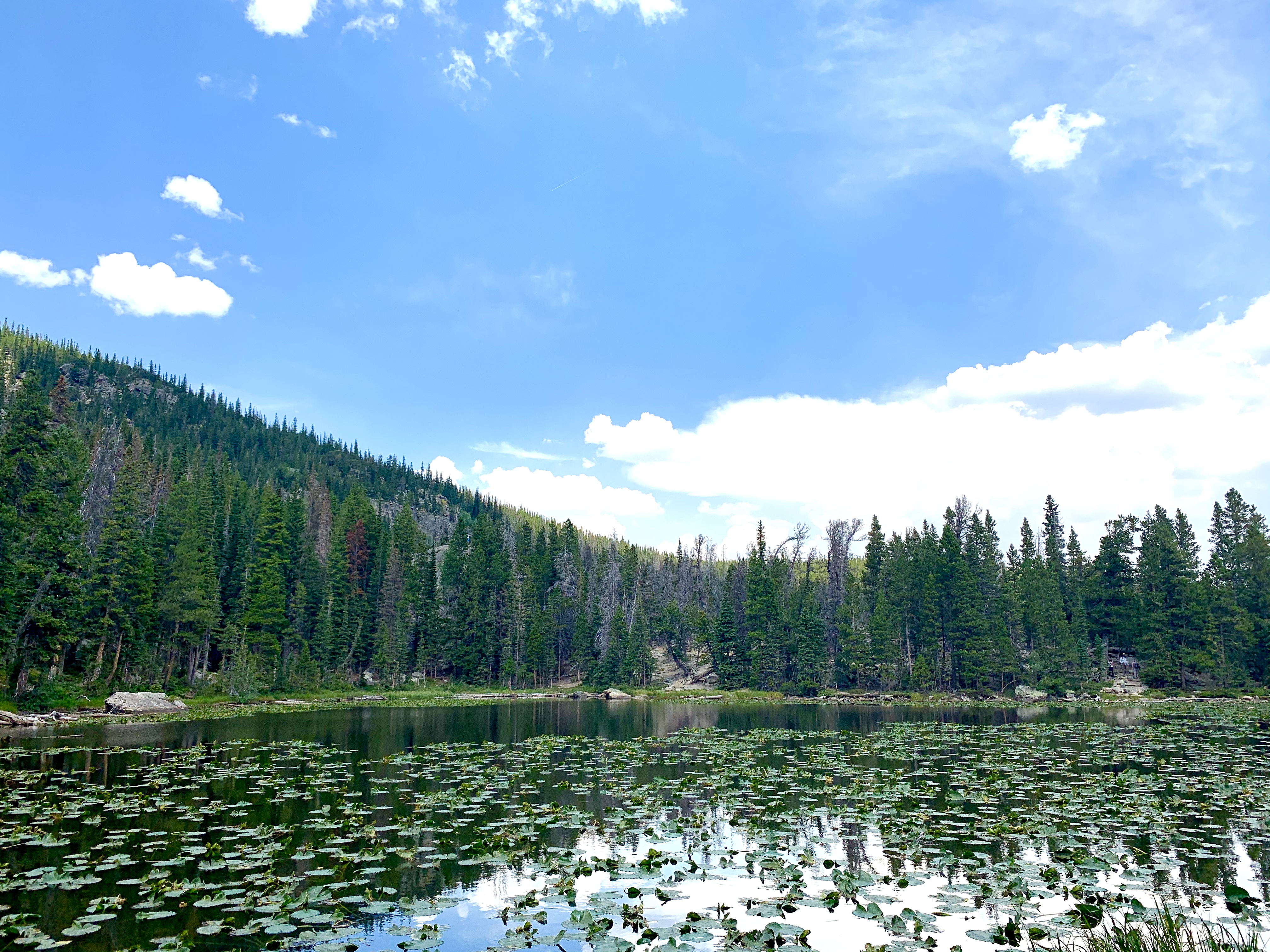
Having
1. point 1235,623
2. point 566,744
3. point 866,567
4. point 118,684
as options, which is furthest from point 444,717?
point 1235,623

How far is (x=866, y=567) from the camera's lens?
4075 inches

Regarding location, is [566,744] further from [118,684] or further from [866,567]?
[866,567]

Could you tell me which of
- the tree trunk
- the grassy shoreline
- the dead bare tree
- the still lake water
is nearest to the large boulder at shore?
the grassy shoreline

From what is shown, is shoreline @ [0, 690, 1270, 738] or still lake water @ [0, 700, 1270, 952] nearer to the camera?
still lake water @ [0, 700, 1270, 952]

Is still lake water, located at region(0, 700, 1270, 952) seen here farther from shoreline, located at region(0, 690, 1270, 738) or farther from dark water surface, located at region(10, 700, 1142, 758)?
shoreline, located at region(0, 690, 1270, 738)

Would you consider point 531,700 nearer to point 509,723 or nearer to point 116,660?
point 509,723

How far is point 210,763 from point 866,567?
92.2 meters

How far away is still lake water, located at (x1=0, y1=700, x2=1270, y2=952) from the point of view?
988 cm

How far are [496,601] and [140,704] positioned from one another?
53.3 meters

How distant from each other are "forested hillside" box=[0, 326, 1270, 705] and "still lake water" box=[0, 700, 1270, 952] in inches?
971

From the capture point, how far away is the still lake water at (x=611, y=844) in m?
9.88

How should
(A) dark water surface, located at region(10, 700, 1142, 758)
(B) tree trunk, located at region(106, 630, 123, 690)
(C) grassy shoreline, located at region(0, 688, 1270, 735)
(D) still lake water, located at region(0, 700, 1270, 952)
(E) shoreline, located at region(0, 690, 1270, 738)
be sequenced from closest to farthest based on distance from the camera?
(D) still lake water, located at region(0, 700, 1270, 952)
(A) dark water surface, located at region(10, 700, 1142, 758)
(E) shoreline, located at region(0, 690, 1270, 738)
(C) grassy shoreline, located at region(0, 688, 1270, 735)
(B) tree trunk, located at region(106, 630, 123, 690)

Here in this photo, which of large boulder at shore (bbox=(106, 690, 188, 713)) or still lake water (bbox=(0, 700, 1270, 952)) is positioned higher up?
still lake water (bbox=(0, 700, 1270, 952))

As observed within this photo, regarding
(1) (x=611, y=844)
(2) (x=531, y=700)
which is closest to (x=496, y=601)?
(2) (x=531, y=700)
